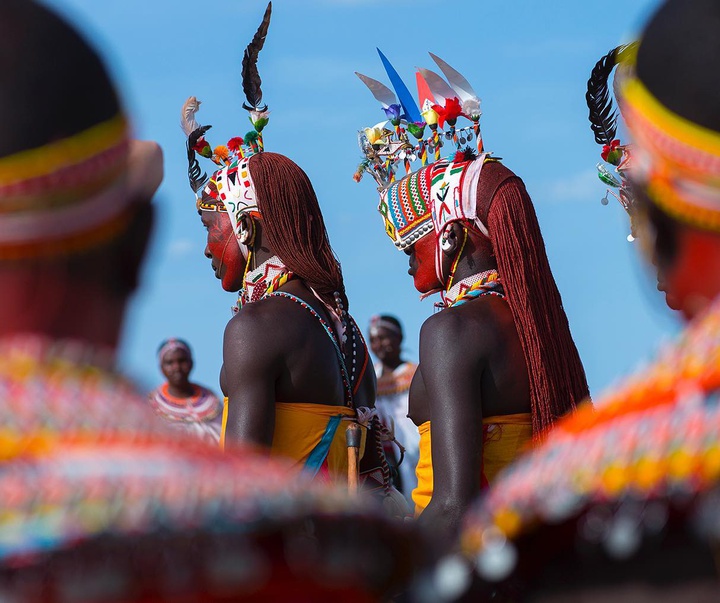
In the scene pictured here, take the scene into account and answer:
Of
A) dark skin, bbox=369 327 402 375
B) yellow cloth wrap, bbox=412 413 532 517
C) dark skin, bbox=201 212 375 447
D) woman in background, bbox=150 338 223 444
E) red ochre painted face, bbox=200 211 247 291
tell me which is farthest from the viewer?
dark skin, bbox=369 327 402 375

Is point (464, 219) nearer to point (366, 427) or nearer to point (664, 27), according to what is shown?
point (366, 427)

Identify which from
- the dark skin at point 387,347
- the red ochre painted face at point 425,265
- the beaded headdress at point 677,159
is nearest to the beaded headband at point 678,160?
the beaded headdress at point 677,159

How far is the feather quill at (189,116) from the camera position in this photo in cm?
618

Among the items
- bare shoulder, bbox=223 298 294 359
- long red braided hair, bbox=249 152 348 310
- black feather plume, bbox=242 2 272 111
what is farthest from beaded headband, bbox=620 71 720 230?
black feather plume, bbox=242 2 272 111

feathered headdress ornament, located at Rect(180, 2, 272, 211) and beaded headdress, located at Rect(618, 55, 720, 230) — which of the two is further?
feathered headdress ornament, located at Rect(180, 2, 272, 211)

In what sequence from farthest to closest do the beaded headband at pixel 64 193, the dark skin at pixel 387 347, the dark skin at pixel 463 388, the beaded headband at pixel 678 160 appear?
the dark skin at pixel 387 347
the dark skin at pixel 463 388
the beaded headband at pixel 678 160
the beaded headband at pixel 64 193

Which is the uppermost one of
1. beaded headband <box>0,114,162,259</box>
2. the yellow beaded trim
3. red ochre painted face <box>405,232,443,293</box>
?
red ochre painted face <box>405,232,443,293</box>

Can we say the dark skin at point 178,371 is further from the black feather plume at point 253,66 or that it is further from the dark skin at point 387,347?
the black feather plume at point 253,66

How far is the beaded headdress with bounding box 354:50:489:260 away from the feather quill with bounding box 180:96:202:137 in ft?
2.62

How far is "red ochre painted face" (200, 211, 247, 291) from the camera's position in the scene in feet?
17.7

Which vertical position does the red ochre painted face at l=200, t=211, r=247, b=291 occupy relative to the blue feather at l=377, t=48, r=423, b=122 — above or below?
below

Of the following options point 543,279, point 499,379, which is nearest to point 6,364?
point 499,379

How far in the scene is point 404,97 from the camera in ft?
19.5

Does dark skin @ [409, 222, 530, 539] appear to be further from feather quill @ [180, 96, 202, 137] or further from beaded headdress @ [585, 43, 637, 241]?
feather quill @ [180, 96, 202, 137]
